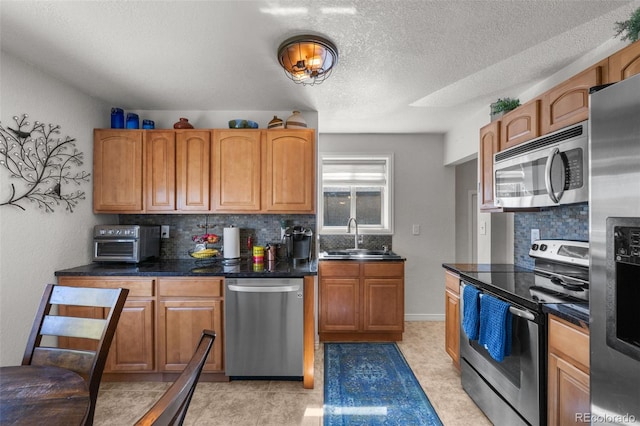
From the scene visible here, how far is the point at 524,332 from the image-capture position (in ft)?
5.16

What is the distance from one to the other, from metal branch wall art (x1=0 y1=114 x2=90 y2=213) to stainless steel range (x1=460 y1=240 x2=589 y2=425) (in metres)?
3.21

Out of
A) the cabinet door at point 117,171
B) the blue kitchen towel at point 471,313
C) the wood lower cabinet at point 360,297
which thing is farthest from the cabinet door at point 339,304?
the cabinet door at point 117,171

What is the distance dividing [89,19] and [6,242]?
155 centimetres

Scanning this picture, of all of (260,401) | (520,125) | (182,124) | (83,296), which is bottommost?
(260,401)

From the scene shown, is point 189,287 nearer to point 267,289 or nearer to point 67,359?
point 267,289

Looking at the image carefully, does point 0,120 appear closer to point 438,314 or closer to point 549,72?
point 549,72

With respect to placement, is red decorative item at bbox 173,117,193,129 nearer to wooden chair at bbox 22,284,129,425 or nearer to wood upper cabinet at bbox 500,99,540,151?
wooden chair at bbox 22,284,129,425

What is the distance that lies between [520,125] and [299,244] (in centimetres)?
195

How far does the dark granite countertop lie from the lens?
2.30 metres

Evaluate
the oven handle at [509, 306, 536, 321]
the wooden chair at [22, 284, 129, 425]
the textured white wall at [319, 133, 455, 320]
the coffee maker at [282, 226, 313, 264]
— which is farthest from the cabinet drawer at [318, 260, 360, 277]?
the wooden chair at [22, 284, 129, 425]

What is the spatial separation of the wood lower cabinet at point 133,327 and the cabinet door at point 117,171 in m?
0.71

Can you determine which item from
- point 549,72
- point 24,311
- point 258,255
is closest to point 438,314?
point 258,255

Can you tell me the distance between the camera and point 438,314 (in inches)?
152

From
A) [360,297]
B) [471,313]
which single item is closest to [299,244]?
[360,297]
